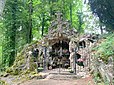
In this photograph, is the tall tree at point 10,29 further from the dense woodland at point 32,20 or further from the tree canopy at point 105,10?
the tree canopy at point 105,10

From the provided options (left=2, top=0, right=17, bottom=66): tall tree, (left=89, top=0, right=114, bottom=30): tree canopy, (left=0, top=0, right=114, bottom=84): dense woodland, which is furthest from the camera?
(left=2, top=0, right=17, bottom=66): tall tree

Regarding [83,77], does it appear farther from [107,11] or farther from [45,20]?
[45,20]

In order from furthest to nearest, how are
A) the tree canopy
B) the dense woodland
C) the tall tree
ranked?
the tall tree, the dense woodland, the tree canopy

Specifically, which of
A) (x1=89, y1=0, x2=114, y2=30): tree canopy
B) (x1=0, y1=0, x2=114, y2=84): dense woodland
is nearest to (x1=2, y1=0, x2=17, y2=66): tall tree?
(x1=0, y1=0, x2=114, y2=84): dense woodland

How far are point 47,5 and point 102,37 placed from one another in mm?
11670

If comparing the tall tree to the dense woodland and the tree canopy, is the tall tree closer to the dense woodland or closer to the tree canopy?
the dense woodland

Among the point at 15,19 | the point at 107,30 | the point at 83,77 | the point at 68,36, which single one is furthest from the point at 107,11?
the point at 15,19

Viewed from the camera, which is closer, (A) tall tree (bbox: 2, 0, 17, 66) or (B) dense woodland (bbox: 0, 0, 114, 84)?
(B) dense woodland (bbox: 0, 0, 114, 84)

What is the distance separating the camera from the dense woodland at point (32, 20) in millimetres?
22575

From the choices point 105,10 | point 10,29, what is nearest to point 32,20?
point 10,29

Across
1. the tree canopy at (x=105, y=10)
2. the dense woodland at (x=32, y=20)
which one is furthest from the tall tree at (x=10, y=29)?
the tree canopy at (x=105, y=10)

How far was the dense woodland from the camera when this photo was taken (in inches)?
889

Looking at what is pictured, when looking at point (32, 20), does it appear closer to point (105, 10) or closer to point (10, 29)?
point (10, 29)

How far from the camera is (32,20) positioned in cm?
2619
